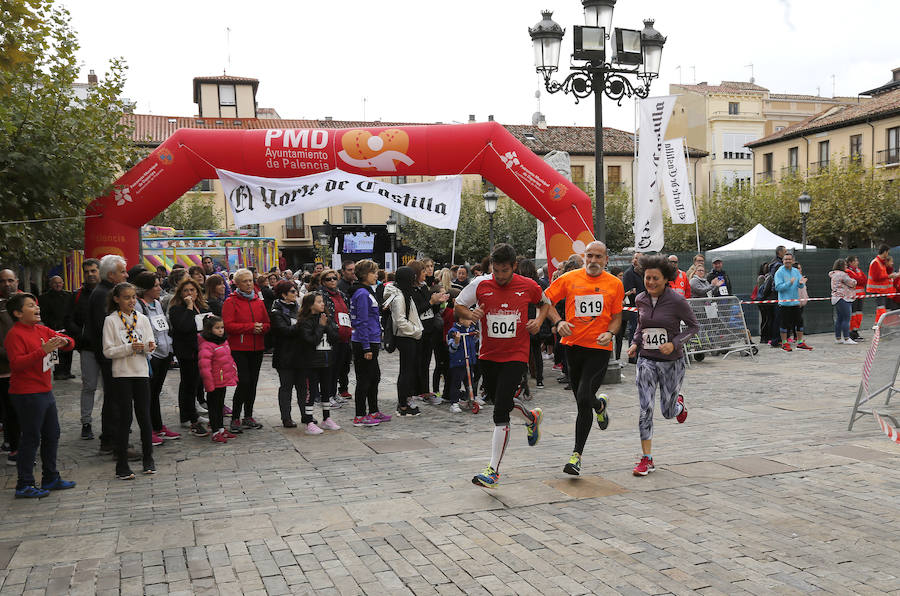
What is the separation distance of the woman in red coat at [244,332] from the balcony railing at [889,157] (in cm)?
4198

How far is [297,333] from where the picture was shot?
27.5 feet

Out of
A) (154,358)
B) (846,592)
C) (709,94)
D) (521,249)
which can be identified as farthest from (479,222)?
(846,592)

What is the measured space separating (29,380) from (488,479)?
363 centimetres

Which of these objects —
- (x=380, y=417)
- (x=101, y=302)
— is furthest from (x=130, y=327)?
(x=380, y=417)

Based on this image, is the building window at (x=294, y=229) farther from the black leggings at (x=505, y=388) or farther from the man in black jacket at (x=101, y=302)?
the black leggings at (x=505, y=388)

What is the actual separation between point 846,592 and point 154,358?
6362mm

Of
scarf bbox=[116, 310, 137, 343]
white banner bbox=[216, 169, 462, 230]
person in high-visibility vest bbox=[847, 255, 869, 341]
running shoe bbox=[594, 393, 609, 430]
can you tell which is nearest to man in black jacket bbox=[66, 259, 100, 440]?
scarf bbox=[116, 310, 137, 343]

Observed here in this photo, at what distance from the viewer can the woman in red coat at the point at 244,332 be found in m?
8.44

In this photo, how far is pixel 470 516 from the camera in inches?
209

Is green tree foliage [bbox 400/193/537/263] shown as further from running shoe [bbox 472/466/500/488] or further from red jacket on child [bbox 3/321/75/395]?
running shoe [bbox 472/466/500/488]

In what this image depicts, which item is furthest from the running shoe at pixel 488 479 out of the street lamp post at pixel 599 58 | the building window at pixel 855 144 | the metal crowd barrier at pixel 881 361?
the building window at pixel 855 144

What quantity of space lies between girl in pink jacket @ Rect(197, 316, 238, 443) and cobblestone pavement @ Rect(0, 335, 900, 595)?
29 centimetres

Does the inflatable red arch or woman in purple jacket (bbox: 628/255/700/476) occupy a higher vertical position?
the inflatable red arch

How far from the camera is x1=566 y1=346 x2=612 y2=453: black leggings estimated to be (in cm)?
632
